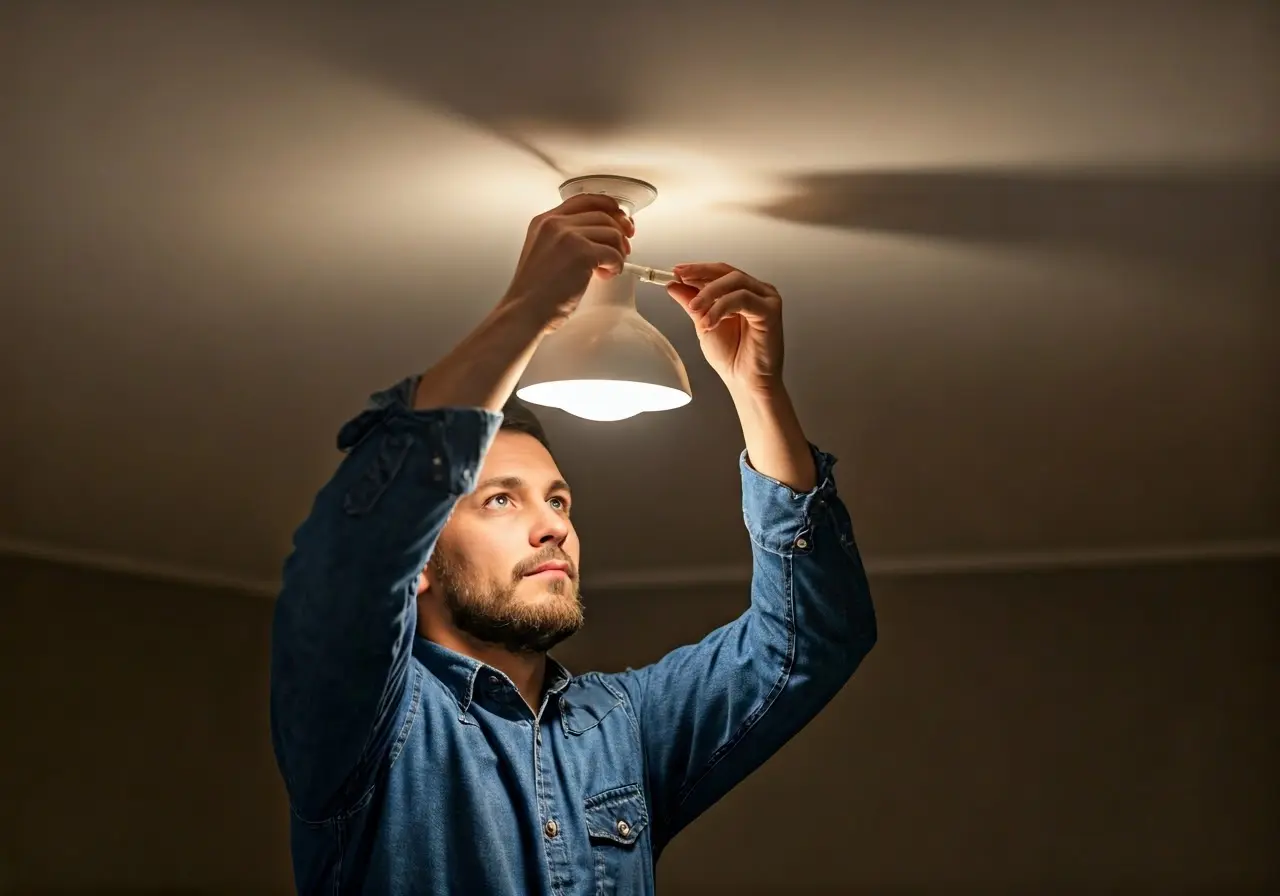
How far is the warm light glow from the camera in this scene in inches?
63.5

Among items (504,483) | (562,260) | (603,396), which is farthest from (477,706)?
(562,260)

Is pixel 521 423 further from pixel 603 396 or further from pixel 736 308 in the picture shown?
pixel 736 308

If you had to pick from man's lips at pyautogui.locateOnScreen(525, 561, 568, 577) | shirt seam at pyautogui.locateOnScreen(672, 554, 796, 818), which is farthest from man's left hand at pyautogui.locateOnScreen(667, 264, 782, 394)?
man's lips at pyautogui.locateOnScreen(525, 561, 568, 577)

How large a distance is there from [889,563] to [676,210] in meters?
2.99

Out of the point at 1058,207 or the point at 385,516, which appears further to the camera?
the point at 1058,207

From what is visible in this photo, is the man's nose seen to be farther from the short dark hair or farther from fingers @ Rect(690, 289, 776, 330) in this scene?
fingers @ Rect(690, 289, 776, 330)

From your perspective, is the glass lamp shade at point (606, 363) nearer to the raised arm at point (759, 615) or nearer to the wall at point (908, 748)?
the raised arm at point (759, 615)

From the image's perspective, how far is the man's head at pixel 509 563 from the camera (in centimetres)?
179

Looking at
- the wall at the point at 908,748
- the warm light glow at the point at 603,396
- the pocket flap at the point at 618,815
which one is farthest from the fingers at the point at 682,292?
the wall at the point at 908,748

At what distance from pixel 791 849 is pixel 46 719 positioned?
2.55 meters

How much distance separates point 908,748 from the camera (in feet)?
15.0

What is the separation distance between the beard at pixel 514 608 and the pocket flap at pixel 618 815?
22 centimetres

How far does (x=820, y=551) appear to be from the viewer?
1.74 metres

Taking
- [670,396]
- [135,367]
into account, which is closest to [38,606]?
[135,367]
